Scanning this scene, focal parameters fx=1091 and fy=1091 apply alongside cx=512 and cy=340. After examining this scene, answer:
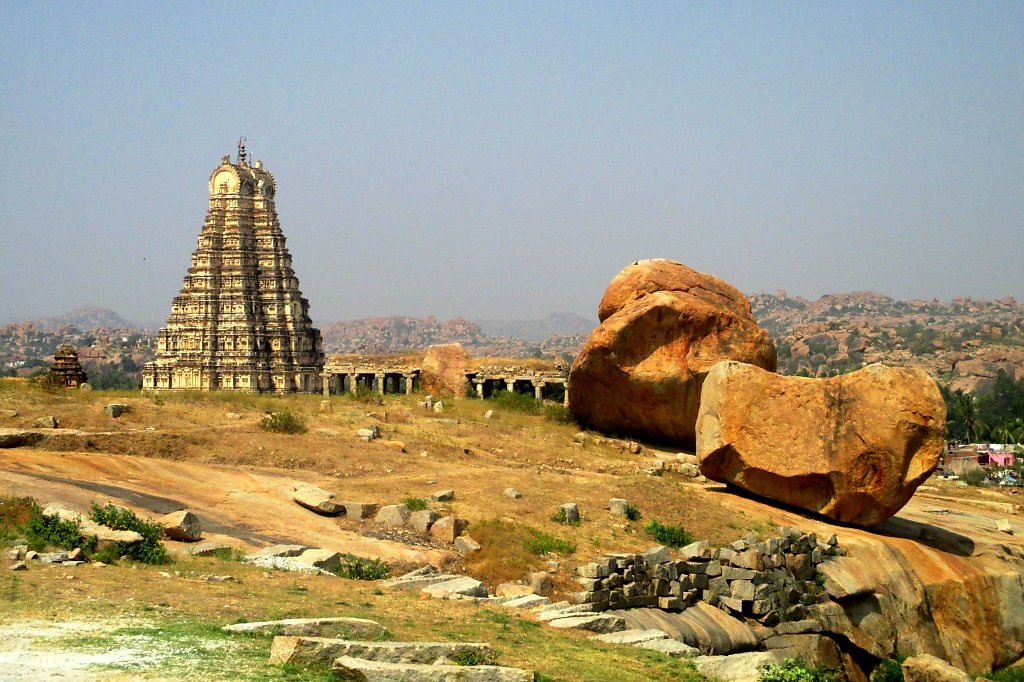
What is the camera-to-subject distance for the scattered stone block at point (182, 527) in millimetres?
17047

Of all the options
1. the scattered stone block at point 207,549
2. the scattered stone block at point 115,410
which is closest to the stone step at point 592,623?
the scattered stone block at point 207,549

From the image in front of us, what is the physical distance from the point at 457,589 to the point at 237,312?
54.6 metres

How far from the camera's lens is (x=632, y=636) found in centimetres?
1429

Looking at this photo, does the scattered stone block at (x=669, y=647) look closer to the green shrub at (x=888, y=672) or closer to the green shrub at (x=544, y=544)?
the green shrub at (x=544, y=544)

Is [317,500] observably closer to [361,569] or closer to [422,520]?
[422,520]

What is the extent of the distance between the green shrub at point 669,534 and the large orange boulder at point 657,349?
9725mm

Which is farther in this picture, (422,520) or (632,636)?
(422,520)

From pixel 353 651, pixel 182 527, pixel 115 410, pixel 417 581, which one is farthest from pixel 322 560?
pixel 115 410

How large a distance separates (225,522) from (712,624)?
8.38 meters

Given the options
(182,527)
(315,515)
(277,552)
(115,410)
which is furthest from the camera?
(115,410)

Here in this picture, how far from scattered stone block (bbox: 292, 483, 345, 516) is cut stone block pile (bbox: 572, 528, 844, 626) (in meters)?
5.04

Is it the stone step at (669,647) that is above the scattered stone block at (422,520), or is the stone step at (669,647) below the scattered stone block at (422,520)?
below

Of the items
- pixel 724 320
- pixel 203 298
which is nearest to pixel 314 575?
pixel 724 320

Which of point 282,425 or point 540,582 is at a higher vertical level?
point 282,425
